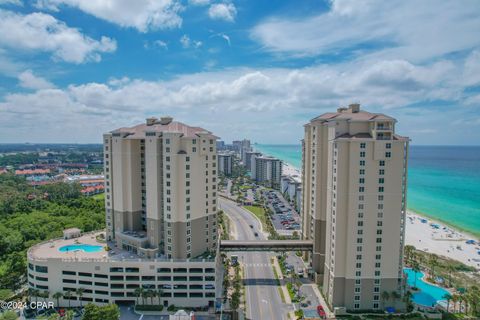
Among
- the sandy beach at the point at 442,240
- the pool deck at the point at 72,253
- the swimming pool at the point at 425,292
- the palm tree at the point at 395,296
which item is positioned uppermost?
the pool deck at the point at 72,253

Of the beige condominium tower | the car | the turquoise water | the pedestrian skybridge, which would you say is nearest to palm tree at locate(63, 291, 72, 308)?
the turquoise water

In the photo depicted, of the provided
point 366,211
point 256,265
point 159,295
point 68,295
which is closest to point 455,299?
point 366,211

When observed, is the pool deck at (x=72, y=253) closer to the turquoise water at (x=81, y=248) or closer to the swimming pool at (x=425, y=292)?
the turquoise water at (x=81, y=248)

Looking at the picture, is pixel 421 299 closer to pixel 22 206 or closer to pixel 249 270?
pixel 249 270

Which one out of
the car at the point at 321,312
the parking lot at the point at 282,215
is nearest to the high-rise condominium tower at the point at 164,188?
the car at the point at 321,312

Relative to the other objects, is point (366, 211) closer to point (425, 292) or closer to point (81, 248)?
point (425, 292)

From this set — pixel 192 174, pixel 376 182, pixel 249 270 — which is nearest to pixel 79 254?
pixel 192 174
